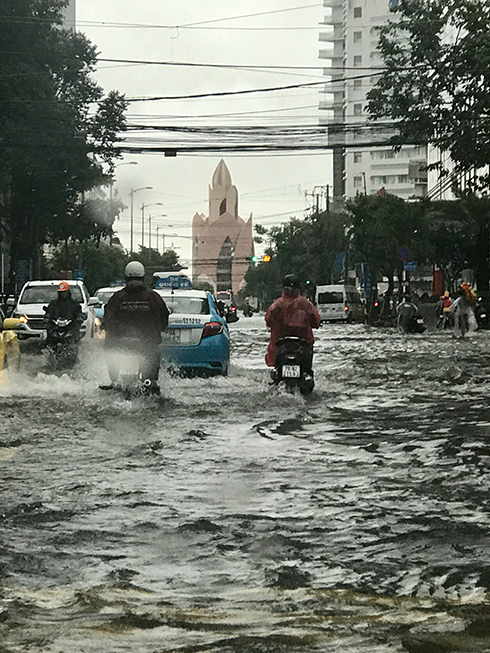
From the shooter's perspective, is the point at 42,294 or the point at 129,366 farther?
the point at 42,294

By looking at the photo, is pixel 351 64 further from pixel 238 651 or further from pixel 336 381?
pixel 238 651

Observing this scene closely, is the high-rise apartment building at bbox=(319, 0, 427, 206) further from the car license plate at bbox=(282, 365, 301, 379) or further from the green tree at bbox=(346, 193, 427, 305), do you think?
the car license plate at bbox=(282, 365, 301, 379)

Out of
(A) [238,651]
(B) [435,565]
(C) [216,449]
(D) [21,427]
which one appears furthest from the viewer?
(D) [21,427]

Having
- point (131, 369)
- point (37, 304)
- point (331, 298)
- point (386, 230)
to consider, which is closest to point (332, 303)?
point (331, 298)

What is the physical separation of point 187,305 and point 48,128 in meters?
33.1

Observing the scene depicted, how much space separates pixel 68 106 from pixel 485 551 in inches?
1862

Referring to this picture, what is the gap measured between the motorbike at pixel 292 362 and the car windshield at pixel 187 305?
117 inches

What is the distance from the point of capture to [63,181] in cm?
5422

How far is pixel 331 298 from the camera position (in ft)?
240

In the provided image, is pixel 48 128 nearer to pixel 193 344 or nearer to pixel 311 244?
pixel 193 344

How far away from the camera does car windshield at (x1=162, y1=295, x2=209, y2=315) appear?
1862 centimetres

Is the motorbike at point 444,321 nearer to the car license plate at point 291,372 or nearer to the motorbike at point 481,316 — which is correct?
the motorbike at point 481,316

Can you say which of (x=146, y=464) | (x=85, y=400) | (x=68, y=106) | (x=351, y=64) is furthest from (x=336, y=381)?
(x=351, y=64)

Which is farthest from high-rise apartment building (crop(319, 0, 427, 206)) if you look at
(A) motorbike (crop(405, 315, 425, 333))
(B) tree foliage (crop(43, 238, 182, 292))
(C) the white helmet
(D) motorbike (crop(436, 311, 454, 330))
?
(C) the white helmet
